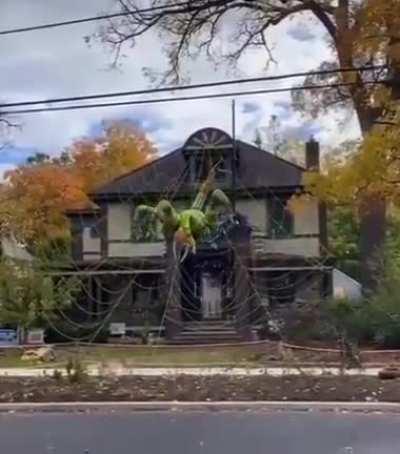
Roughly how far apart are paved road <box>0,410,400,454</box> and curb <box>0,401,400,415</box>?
344mm

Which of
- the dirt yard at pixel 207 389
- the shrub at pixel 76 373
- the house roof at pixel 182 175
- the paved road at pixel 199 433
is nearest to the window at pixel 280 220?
the house roof at pixel 182 175

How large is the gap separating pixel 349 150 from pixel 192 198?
11080 millimetres

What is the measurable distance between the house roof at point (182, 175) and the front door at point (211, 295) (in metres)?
3.90

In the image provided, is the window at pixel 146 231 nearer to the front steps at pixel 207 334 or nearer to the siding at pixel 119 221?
the siding at pixel 119 221

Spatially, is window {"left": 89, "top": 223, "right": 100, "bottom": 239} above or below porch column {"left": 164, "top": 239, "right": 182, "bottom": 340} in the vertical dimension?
above

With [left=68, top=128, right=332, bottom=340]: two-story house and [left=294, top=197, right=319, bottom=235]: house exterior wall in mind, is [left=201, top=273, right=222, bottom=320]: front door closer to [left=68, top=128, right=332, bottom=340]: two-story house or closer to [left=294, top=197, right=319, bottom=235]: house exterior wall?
[left=68, top=128, right=332, bottom=340]: two-story house

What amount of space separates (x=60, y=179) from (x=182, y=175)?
12420 mm

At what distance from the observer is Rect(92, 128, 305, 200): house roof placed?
120ft

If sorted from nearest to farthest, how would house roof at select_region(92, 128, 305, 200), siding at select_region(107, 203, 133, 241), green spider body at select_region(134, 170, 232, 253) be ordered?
green spider body at select_region(134, 170, 232, 253) < house roof at select_region(92, 128, 305, 200) < siding at select_region(107, 203, 133, 241)

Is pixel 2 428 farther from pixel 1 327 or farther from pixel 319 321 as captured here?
pixel 1 327

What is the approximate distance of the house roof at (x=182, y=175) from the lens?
36500mm

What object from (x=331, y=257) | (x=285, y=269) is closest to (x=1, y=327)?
(x=285, y=269)

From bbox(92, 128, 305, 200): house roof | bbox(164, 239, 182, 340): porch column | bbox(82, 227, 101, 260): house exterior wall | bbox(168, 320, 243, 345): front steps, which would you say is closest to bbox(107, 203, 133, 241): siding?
bbox(92, 128, 305, 200): house roof

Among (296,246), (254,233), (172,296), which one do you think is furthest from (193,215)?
(296,246)
